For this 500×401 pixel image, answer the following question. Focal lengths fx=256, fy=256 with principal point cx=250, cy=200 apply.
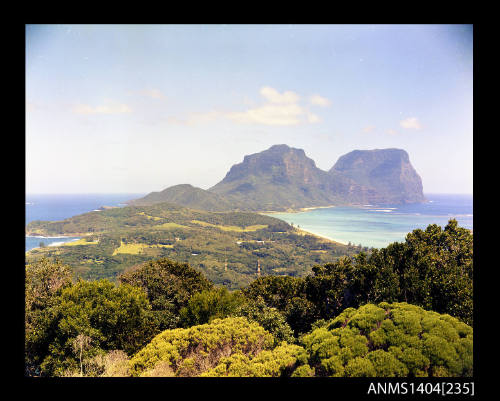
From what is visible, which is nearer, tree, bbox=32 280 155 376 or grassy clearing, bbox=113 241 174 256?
tree, bbox=32 280 155 376

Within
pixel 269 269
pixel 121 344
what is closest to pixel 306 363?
pixel 121 344

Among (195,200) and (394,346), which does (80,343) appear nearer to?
(394,346)

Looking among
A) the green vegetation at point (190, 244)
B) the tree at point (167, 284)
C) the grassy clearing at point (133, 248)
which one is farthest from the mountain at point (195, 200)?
the tree at point (167, 284)

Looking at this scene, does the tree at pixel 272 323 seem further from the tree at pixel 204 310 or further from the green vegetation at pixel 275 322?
the tree at pixel 204 310

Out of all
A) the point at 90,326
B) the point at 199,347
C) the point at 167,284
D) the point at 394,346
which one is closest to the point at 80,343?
the point at 90,326

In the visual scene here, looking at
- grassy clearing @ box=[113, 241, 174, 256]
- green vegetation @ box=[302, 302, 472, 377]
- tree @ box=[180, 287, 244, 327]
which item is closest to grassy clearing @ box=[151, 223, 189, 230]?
grassy clearing @ box=[113, 241, 174, 256]

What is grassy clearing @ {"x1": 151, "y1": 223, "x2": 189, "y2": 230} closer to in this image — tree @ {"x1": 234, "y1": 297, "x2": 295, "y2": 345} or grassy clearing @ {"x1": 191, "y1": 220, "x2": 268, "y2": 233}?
grassy clearing @ {"x1": 191, "y1": 220, "x2": 268, "y2": 233}

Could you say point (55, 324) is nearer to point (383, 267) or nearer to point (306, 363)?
point (306, 363)
